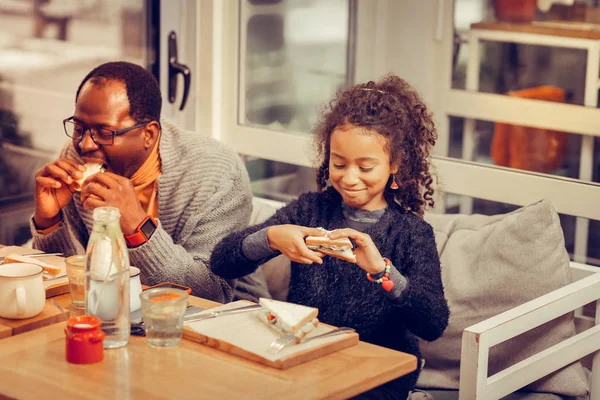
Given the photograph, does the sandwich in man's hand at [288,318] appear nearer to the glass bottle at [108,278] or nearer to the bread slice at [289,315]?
the bread slice at [289,315]

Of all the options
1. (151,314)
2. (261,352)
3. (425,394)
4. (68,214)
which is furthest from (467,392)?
(68,214)

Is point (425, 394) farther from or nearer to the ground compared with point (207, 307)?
nearer to the ground

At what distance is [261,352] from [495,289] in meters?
0.87

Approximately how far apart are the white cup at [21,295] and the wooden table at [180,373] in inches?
2.4

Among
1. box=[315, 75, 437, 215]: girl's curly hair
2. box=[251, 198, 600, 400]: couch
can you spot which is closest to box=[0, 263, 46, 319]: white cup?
box=[315, 75, 437, 215]: girl's curly hair

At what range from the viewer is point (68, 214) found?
2496 millimetres

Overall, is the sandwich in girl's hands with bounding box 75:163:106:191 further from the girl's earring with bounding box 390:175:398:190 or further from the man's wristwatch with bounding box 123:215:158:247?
the girl's earring with bounding box 390:175:398:190

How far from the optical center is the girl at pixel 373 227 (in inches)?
79.0

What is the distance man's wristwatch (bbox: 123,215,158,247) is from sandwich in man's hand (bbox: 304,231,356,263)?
0.48 meters

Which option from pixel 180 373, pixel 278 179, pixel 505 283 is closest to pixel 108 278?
pixel 180 373

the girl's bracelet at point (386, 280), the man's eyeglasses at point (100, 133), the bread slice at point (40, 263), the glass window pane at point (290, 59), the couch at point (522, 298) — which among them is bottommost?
the couch at point (522, 298)

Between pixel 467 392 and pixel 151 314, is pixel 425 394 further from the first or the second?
pixel 151 314

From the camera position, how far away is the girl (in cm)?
201

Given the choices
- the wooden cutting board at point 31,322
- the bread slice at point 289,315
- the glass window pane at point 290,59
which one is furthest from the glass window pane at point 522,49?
the wooden cutting board at point 31,322
